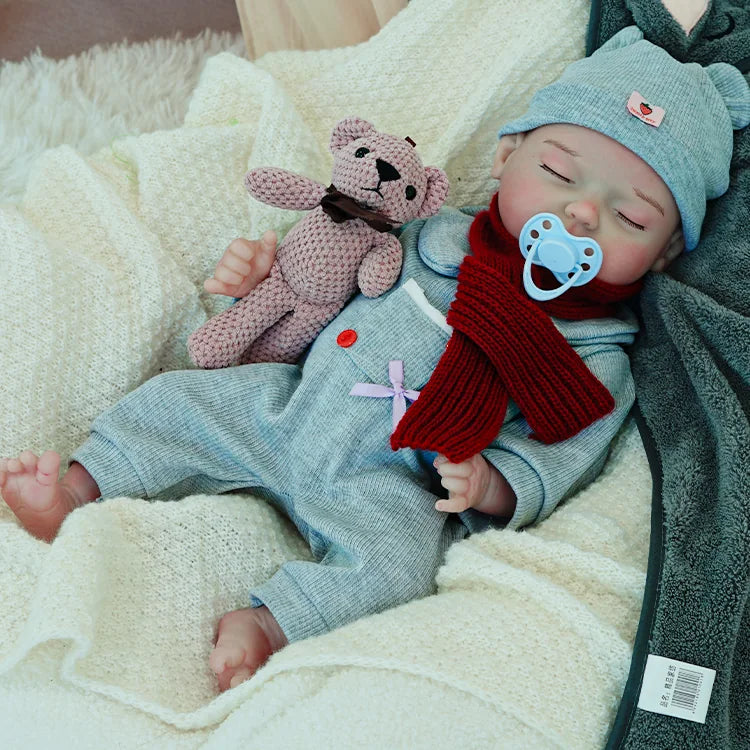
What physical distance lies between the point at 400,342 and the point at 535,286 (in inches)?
8.0

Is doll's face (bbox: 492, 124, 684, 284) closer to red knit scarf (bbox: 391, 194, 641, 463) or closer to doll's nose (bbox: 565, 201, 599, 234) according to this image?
doll's nose (bbox: 565, 201, 599, 234)

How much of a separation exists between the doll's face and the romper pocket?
20 cm

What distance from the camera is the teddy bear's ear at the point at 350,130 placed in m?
1.09

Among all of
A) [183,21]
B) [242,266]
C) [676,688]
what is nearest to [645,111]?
[242,266]

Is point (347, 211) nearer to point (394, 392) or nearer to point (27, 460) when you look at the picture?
point (394, 392)

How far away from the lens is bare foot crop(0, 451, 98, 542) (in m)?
0.97

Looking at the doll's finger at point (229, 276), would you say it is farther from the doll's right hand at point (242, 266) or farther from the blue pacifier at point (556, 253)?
the blue pacifier at point (556, 253)

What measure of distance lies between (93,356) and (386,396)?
1.40ft

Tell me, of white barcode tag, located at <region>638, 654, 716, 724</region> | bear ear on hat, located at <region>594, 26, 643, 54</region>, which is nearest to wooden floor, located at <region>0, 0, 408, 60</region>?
bear ear on hat, located at <region>594, 26, 643, 54</region>

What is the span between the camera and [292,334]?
47.1 inches

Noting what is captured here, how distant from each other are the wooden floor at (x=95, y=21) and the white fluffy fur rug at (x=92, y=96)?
0.09 metres

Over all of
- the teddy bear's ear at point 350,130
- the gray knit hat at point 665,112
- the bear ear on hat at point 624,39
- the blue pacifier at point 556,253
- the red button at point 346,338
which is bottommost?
the red button at point 346,338

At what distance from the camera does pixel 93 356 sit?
3.80 ft

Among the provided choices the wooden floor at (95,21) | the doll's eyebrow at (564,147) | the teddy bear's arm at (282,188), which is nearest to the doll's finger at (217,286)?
the teddy bear's arm at (282,188)
